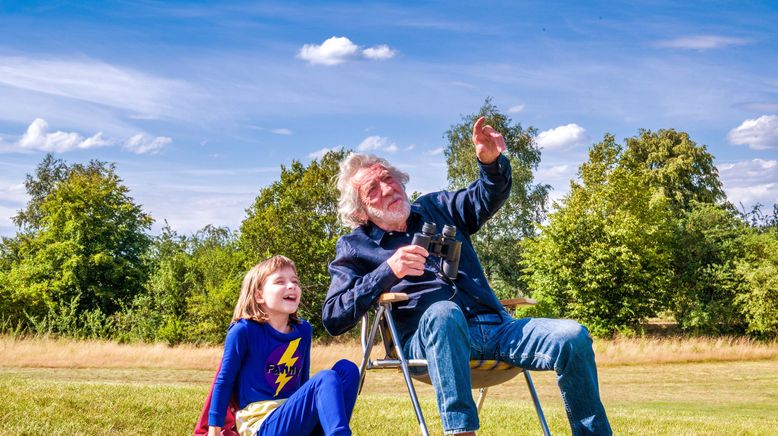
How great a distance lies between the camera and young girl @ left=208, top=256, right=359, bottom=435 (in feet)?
8.83

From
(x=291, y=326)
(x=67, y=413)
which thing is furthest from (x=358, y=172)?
(x=67, y=413)

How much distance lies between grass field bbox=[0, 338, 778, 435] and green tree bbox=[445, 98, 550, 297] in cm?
719

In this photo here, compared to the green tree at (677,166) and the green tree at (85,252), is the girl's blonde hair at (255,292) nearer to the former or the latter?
the green tree at (85,252)

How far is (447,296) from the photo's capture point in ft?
11.4

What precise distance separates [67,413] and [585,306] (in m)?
18.2

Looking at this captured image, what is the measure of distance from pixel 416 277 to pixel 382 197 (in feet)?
1.53

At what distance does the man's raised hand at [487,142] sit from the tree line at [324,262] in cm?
1623

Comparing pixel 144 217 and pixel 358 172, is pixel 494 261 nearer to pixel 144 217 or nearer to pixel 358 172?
pixel 144 217

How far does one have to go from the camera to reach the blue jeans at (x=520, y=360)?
9.61 feet

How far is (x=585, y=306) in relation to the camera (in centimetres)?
2119

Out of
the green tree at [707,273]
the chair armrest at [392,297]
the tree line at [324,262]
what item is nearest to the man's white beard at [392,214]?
the chair armrest at [392,297]

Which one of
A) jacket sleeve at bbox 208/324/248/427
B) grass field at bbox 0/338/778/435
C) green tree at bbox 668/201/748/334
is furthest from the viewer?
green tree at bbox 668/201/748/334

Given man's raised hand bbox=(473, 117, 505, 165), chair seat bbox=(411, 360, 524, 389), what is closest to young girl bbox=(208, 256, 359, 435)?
chair seat bbox=(411, 360, 524, 389)

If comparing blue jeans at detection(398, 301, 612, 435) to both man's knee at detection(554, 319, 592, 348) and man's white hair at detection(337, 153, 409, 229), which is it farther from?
man's white hair at detection(337, 153, 409, 229)
